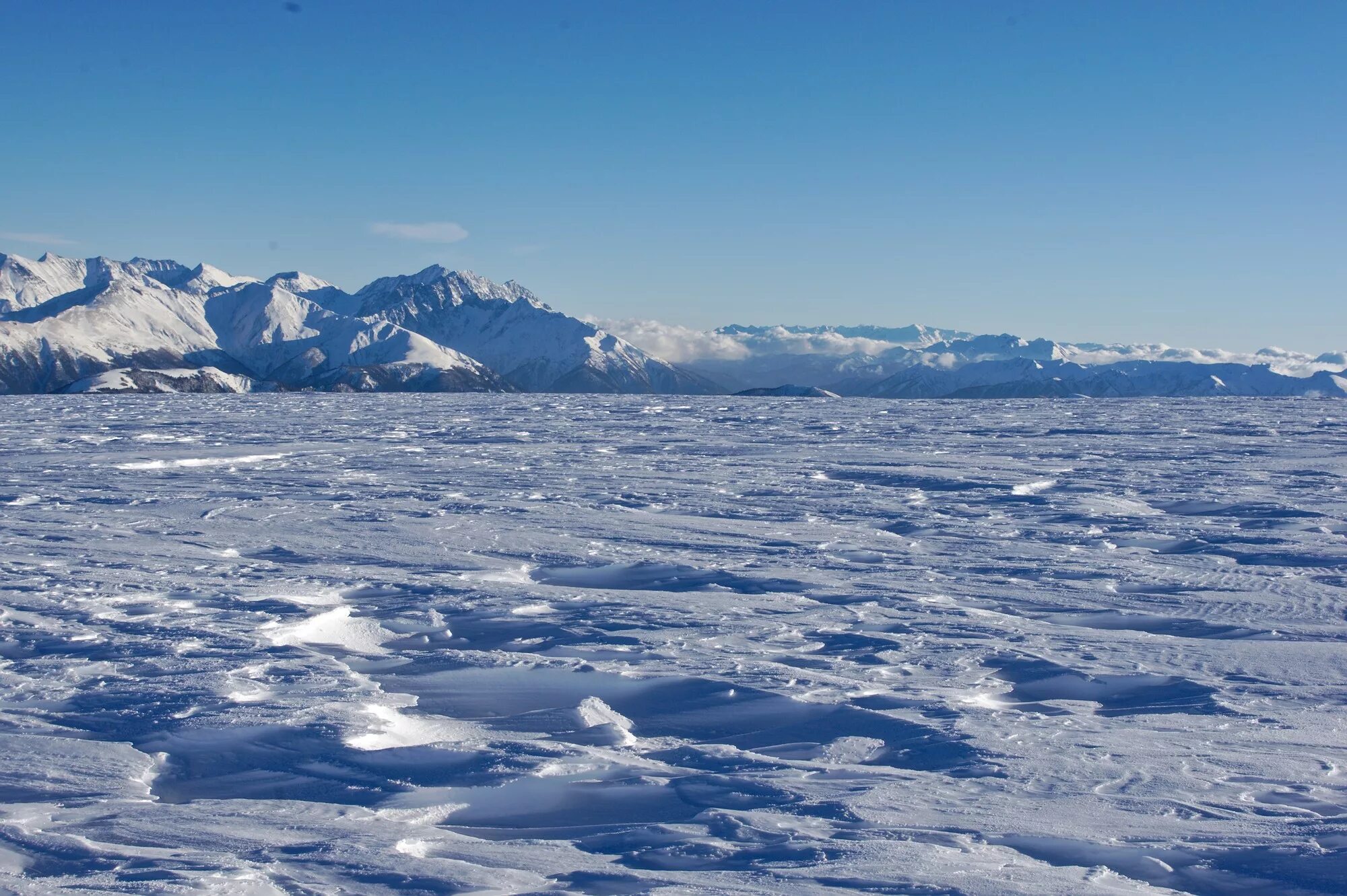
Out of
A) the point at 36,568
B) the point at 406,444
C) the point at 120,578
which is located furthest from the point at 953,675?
the point at 406,444

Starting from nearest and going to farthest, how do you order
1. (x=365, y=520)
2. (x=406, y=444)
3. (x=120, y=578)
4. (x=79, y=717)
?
(x=79, y=717) < (x=120, y=578) < (x=365, y=520) < (x=406, y=444)

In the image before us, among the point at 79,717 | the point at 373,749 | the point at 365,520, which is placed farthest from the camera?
the point at 365,520

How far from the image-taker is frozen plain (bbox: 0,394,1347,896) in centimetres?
368

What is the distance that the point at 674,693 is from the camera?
545cm

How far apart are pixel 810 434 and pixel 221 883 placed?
2050cm

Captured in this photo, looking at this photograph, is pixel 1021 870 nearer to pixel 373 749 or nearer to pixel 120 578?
pixel 373 749

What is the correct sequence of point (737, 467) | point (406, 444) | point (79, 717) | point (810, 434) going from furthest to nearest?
point (810, 434) < point (406, 444) < point (737, 467) < point (79, 717)

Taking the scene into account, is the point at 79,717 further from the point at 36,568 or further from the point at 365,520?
the point at 365,520

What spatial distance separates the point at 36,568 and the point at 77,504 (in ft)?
13.4

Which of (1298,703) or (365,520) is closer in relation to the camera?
(1298,703)

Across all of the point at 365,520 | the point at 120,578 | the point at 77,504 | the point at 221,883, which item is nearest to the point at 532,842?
the point at 221,883

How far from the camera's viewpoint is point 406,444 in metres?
20.4

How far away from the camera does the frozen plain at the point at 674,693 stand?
368 cm

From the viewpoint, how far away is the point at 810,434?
76.6 feet
